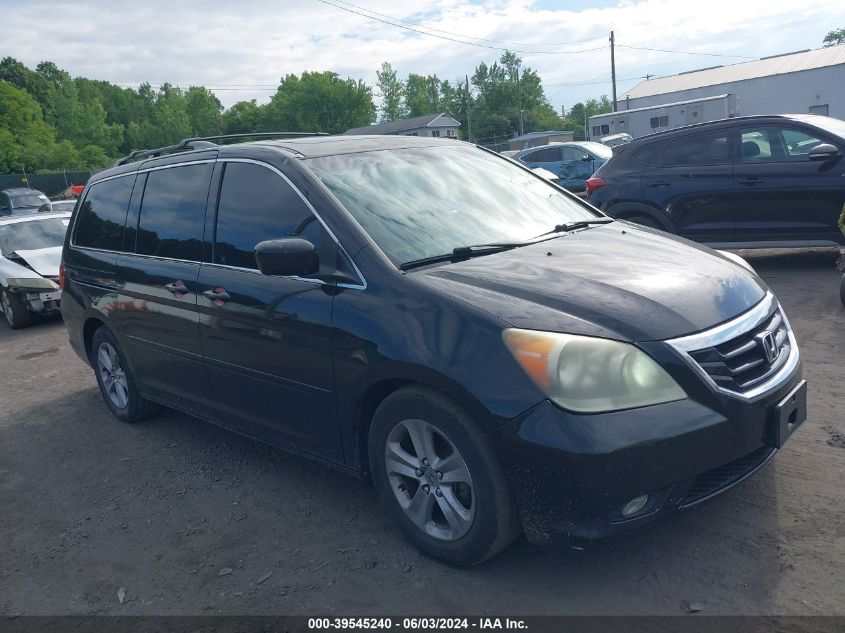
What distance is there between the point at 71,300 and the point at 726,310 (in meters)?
5.01

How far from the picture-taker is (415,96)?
105000 mm

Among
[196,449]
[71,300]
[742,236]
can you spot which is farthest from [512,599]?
[742,236]

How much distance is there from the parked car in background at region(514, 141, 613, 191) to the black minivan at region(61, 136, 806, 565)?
15.0 meters

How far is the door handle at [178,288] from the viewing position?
15.0 ft

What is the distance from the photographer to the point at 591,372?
2943mm

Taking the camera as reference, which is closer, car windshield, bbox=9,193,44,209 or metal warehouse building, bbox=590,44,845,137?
car windshield, bbox=9,193,44,209

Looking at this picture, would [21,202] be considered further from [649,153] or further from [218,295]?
[218,295]

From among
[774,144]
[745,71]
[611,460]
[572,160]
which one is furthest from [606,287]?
[745,71]

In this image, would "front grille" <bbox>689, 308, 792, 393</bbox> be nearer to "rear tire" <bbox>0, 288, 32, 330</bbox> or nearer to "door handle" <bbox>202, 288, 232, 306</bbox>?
"door handle" <bbox>202, 288, 232, 306</bbox>

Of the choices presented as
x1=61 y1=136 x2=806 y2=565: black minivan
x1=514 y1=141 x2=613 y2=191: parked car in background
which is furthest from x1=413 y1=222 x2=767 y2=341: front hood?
x1=514 y1=141 x2=613 y2=191: parked car in background

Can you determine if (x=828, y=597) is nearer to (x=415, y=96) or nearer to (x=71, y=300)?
(x=71, y=300)

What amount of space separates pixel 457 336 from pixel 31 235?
34.2ft

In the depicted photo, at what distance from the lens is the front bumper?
285cm

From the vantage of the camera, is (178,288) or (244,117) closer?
(178,288)
